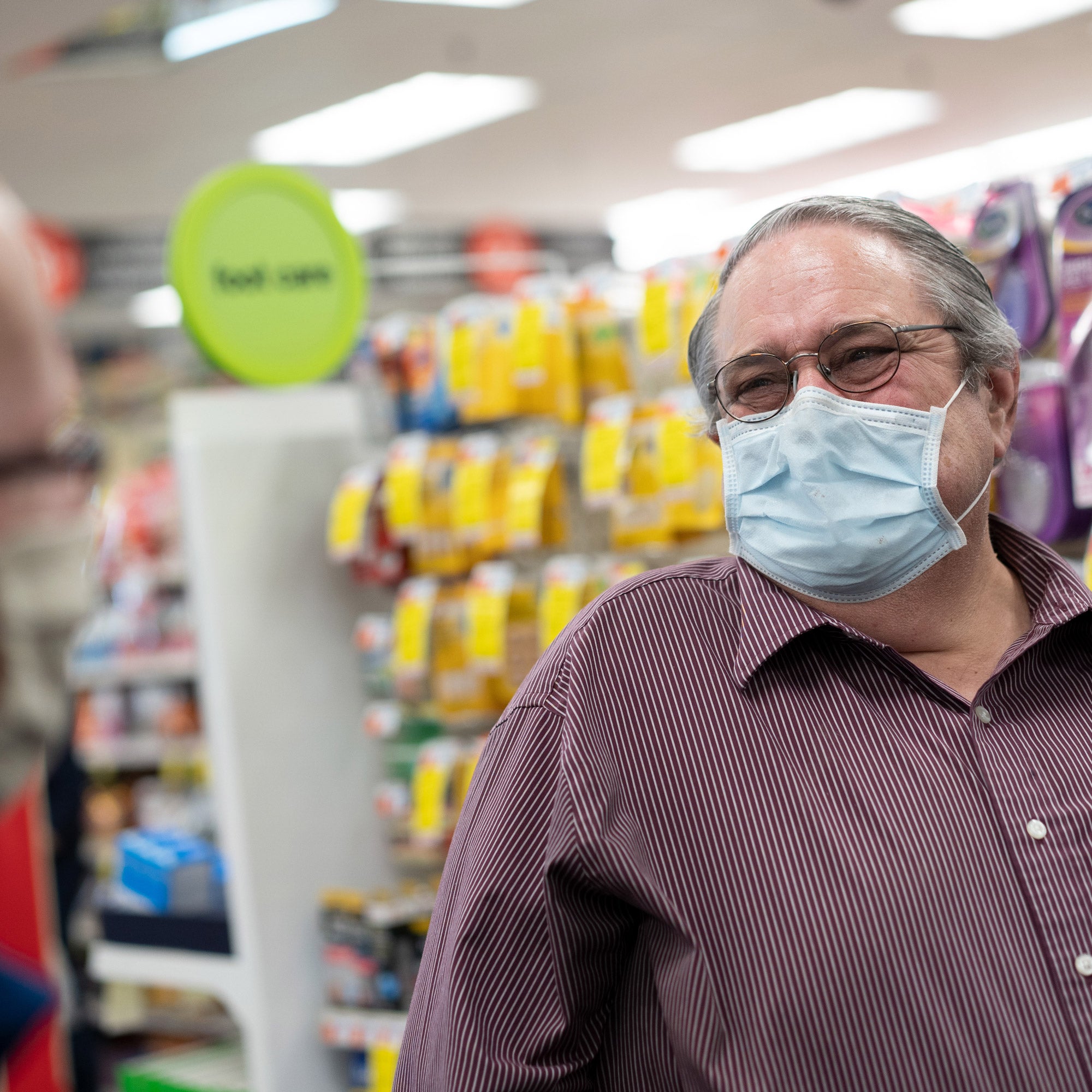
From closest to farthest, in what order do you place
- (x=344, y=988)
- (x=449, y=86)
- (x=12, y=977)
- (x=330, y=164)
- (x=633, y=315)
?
(x=12, y=977) → (x=633, y=315) → (x=344, y=988) → (x=449, y=86) → (x=330, y=164)

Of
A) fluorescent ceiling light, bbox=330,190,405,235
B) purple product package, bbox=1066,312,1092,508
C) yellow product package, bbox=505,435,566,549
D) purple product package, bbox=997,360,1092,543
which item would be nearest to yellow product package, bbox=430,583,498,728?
yellow product package, bbox=505,435,566,549

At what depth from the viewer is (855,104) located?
10.5 meters

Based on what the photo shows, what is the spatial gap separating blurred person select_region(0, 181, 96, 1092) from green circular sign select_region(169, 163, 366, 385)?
3.24 m

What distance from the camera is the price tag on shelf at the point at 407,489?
11.6 feet

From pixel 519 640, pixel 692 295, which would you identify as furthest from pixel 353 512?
pixel 692 295

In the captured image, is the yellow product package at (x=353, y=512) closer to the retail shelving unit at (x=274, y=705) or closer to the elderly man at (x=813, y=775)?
the retail shelving unit at (x=274, y=705)

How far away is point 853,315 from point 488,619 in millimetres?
1816

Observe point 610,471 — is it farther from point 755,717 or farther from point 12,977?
point 12,977

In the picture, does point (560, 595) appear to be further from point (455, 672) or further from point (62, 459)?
point (62, 459)

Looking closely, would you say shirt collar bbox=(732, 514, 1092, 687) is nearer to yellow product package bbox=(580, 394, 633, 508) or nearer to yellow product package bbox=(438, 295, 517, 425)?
yellow product package bbox=(580, 394, 633, 508)

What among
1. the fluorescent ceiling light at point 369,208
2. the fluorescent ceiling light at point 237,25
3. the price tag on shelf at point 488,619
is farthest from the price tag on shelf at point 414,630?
the fluorescent ceiling light at point 369,208

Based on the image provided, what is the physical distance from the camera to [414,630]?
11.6ft

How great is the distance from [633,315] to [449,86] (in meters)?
6.11

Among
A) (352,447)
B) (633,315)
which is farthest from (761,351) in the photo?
(352,447)
